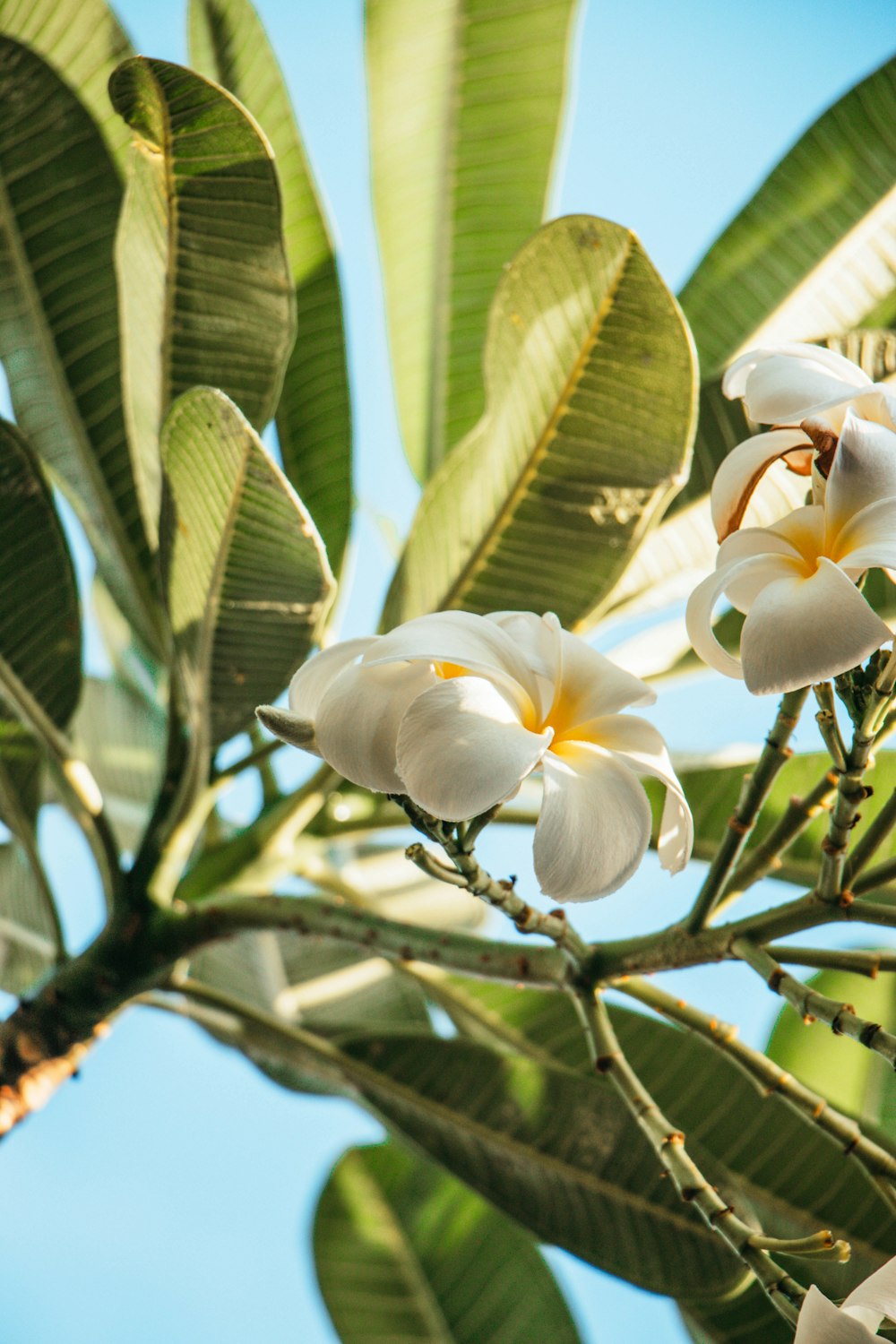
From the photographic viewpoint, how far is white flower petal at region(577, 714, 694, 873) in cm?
37

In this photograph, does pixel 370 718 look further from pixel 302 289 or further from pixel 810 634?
pixel 302 289

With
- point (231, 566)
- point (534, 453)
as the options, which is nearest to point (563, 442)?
point (534, 453)

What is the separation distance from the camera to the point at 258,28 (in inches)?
31.9

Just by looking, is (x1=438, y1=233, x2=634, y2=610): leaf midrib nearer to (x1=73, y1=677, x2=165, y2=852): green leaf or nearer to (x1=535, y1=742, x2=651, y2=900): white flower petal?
(x1=535, y1=742, x2=651, y2=900): white flower petal

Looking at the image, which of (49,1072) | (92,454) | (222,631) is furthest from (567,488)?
(49,1072)

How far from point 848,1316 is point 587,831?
17 centimetres

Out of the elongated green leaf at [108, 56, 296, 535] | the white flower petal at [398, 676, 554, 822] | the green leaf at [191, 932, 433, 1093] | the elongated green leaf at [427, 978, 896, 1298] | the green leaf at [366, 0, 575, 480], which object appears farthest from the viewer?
the green leaf at [191, 932, 433, 1093]

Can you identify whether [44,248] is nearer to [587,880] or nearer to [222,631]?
[222,631]

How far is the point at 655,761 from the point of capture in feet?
1.24

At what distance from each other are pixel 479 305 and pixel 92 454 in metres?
0.38

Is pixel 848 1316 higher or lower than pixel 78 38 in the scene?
lower

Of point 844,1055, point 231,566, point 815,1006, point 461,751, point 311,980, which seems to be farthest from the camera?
point 311,980

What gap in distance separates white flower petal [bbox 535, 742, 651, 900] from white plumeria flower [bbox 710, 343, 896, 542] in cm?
13

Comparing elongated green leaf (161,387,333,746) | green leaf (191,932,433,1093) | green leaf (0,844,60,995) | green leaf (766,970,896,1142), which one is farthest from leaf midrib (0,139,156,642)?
green leaf (766,970,896,1142)
